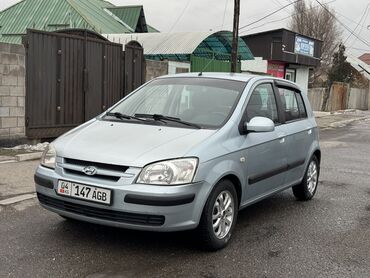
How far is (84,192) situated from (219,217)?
127 cm

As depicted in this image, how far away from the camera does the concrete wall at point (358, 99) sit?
4165 centimetres

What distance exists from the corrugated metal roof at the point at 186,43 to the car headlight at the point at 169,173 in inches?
511

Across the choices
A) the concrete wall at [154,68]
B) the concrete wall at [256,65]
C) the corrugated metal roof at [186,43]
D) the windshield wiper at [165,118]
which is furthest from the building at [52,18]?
the windshield wiper at [165,118]

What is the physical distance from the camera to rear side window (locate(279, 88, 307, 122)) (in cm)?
634

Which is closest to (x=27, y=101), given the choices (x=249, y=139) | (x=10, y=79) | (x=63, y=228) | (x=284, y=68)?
(x=10, y=79)

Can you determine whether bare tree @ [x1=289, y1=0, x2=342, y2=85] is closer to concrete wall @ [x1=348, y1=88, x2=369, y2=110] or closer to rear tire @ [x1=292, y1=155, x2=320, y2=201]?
concrete wall @ [x1=348, y1=88, x2=369, y2=110]

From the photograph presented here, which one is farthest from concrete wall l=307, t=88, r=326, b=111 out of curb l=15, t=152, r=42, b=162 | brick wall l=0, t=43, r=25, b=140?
curb l=15, t=152, r=42, b=162

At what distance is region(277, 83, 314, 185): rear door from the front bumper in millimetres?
2030

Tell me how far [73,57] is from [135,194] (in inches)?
318

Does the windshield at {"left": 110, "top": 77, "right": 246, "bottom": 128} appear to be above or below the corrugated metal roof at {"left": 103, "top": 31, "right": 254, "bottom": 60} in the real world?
below

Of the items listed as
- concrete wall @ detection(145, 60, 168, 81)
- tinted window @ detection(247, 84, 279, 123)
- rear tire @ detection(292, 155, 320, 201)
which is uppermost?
concrete wall @ detection(145, 60, 168, 81)

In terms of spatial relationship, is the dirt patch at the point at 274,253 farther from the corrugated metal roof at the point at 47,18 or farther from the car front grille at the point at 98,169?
the corrugated metal roof at the point at 47,18

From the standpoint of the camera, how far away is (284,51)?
1112 inches

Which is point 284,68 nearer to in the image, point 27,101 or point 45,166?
point 27,101
